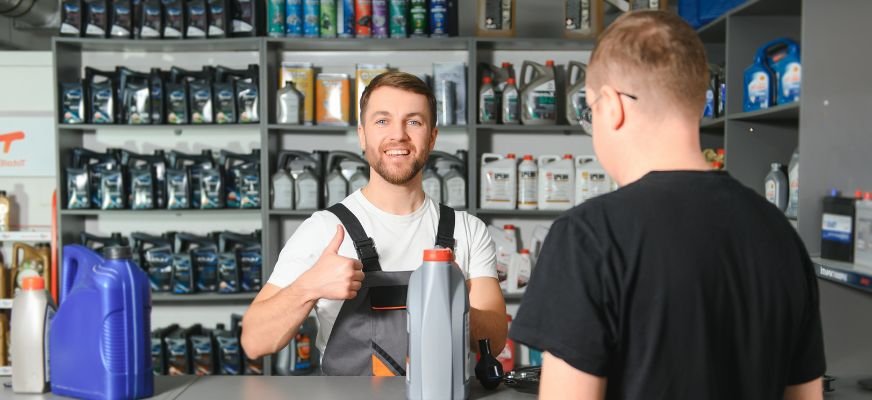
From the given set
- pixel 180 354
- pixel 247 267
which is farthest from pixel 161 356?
pixel 247 267

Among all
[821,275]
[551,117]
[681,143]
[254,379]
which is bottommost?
[254,379]

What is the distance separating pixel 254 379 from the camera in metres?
1.75

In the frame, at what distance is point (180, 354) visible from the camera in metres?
3.88

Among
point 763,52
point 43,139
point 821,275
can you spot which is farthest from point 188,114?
point 821,275

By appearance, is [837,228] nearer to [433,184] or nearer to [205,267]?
[433,184]

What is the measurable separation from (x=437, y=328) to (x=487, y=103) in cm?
263

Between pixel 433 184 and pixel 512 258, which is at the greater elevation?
pixel 433 184

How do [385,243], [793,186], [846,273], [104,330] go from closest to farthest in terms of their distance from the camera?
[104,330] < [385,243] < [846,273] < [793,186]

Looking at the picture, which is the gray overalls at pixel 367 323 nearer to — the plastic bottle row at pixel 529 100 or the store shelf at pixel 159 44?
the plastic bottle row at pixel 529 100

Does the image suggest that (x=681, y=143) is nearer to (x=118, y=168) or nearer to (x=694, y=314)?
(x=694, y=314)

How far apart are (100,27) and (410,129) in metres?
2.66

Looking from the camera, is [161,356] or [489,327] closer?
[489,327]

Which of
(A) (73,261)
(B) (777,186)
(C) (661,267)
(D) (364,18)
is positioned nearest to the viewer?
(C) (661,267)

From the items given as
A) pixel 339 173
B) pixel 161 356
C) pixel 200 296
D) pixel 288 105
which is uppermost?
pixel 288 105
